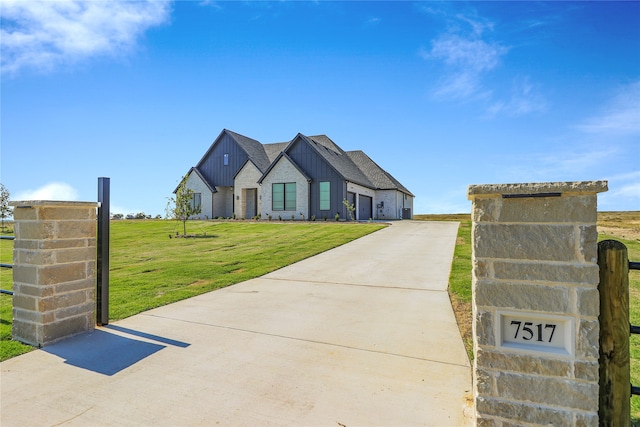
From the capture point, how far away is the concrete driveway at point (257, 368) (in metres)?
2.90

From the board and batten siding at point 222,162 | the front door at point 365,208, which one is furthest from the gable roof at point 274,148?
the front door at point 365,208

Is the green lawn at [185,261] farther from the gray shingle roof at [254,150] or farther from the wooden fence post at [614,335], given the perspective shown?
the gray shingle roof at [254,150]

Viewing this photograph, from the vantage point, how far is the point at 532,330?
251cm

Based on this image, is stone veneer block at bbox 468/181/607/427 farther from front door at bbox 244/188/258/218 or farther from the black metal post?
front door at bbox 244/188/258/218

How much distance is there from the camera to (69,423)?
9.18ft

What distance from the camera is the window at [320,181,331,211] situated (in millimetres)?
26027

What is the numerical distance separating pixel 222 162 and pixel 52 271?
28098mm

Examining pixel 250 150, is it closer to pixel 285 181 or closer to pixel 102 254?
pixel 285 181

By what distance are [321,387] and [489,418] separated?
1.41m

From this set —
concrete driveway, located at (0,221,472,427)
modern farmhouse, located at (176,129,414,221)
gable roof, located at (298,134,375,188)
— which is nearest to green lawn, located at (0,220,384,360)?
→ concrete driveway, located at (0,221,472,427)

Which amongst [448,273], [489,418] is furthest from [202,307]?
[448,273]

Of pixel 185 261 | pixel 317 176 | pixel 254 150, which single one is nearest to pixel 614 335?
pixel 185 261

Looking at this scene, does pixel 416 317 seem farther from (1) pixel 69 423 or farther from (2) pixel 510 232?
(1) pixel 69 423

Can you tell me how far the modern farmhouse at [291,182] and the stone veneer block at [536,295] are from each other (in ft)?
75.4
